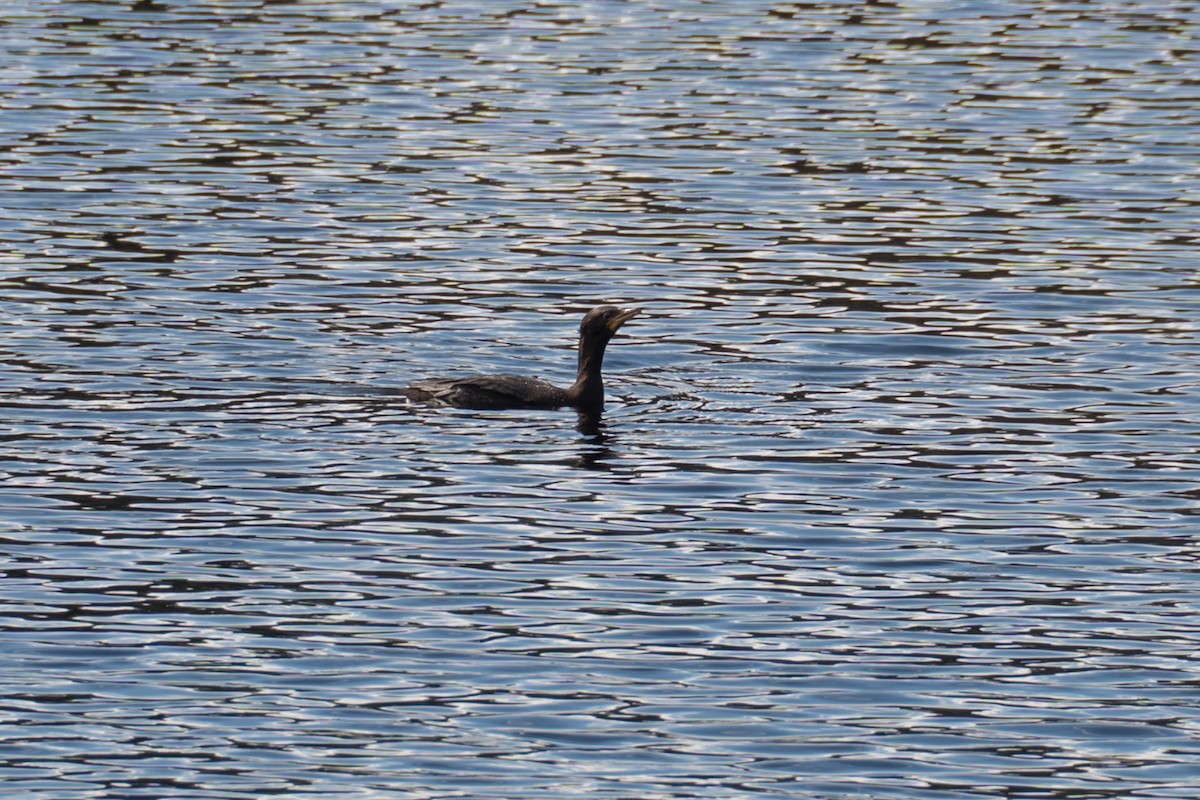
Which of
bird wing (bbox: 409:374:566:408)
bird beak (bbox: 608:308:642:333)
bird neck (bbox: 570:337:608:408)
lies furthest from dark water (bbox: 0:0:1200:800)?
bird beak (bbox: 608:308:642:333)

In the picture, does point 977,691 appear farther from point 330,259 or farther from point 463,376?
point 330,259

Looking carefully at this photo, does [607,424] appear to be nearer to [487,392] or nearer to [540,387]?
[540,387]

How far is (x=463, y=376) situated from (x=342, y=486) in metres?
3.44

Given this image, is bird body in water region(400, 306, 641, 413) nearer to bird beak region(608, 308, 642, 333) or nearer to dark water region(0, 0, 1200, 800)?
bird beak region(608, 308, 642, 333)

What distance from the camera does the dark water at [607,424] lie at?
40.1 feet

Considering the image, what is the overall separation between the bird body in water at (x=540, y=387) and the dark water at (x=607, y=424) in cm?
22

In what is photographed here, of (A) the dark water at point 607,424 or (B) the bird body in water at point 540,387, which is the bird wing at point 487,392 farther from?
(A) the dark water at point 607,424

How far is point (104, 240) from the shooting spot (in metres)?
24.7

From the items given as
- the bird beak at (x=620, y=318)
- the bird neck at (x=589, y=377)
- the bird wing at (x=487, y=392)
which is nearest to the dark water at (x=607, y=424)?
the bird wing at (x=487, y=392)

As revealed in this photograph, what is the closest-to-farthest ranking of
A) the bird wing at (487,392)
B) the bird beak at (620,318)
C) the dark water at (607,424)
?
the dark water at (607,424) < the bird wing at (487,392) < the bird beak at (620,318)

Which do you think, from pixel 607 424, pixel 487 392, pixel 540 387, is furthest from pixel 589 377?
pixel 487 392

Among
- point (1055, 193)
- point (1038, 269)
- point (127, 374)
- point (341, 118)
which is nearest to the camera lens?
point (127, 374)

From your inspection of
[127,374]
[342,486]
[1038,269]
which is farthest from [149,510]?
[1038,269]

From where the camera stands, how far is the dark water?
12.2 metres
